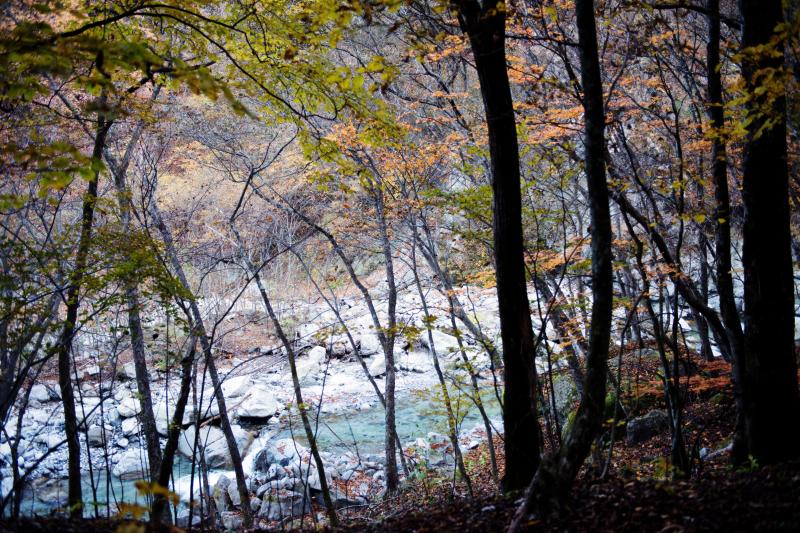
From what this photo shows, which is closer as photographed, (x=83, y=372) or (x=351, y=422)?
(x=351, y=422)

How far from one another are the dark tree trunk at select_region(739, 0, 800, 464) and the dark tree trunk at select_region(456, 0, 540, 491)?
1.51 metres

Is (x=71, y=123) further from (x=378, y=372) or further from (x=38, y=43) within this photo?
(x=378, y=372)

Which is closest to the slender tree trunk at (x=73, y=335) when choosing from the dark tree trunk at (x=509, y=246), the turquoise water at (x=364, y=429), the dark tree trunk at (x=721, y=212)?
the dark tree trunk at (x=509, y=246)

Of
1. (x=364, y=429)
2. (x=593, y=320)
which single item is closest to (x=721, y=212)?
(x=593, y=320)

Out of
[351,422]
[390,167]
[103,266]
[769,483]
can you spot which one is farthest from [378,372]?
[769,483]

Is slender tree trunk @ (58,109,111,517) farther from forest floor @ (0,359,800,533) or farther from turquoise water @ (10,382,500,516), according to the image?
turquoise water @ (10,382,500,516)

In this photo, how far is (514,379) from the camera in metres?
4.16

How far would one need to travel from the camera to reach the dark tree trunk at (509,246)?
13.2 ft

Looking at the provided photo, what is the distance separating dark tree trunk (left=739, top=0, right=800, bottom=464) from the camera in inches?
145

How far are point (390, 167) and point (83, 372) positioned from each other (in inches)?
494

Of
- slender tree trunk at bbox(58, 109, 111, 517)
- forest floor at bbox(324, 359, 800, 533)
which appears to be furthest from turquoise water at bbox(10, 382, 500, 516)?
forest floor at bbox(324, 359, 800, 533)

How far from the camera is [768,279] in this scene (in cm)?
374

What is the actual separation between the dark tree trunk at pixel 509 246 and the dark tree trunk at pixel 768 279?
151cm

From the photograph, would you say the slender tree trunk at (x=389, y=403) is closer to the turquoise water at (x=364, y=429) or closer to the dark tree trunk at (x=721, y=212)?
the turquoise water at (x=364, y=429)
